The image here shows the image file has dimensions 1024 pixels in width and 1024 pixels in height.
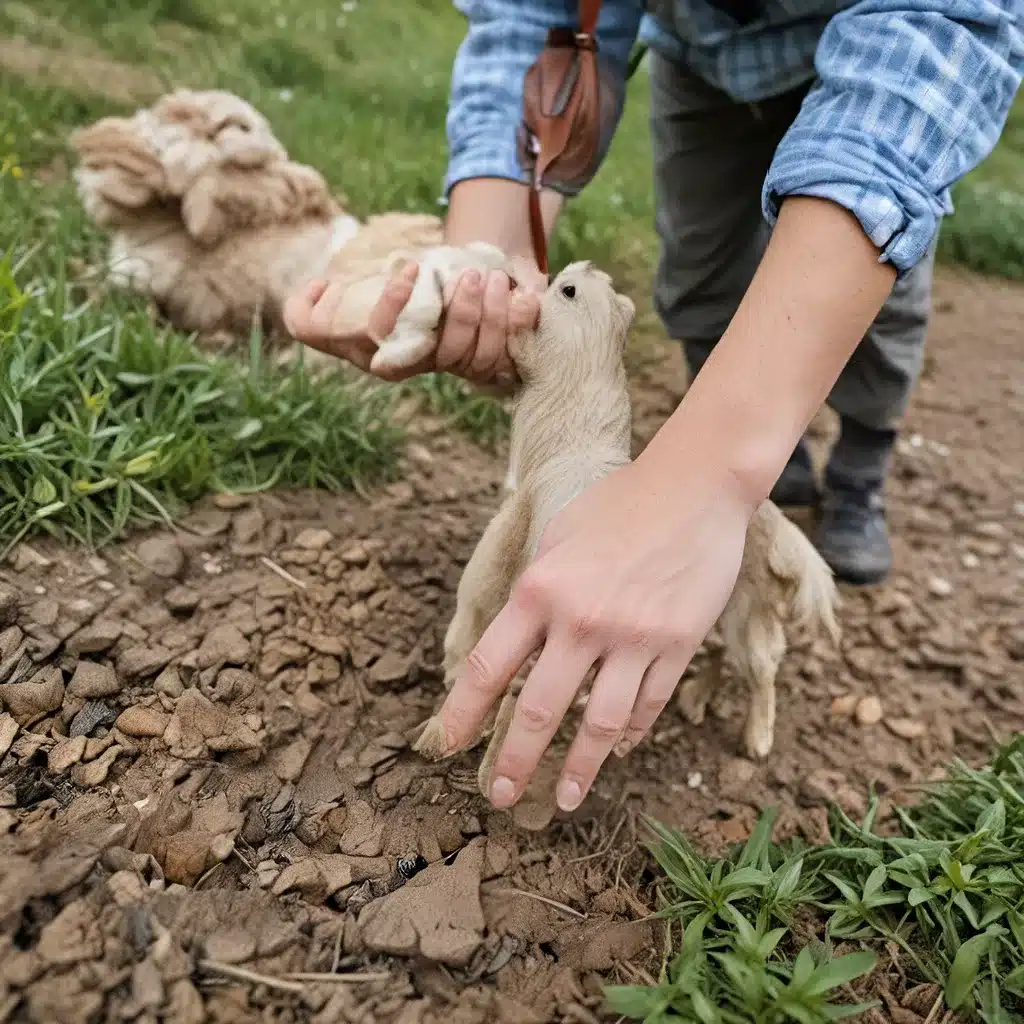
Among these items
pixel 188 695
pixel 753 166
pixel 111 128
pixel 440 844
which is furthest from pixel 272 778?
pixel 111 128

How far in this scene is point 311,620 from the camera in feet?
6.66

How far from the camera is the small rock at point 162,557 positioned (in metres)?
2.03

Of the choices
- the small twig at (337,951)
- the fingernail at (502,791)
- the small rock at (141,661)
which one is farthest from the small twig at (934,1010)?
the small rock at (141,661)

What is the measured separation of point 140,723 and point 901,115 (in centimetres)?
156

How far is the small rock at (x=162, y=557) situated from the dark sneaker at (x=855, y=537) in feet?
5.90

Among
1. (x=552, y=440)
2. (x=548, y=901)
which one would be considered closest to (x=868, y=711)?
(x=548, y=901)

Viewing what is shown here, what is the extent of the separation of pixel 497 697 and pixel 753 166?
180 centimetres

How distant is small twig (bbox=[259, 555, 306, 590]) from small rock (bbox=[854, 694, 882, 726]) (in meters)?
1.39

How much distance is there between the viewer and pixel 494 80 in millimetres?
2021

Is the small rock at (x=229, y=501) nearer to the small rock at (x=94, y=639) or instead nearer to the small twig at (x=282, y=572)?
the small twig at (x=282, y=572)

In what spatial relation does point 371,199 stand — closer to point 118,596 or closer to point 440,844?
point 118,596

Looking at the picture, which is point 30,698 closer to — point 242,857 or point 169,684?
point 169,684

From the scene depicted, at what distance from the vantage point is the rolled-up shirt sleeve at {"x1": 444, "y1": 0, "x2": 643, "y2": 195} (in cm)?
198

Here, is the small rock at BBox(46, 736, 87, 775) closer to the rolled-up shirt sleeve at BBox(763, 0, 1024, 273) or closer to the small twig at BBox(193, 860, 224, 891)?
the small twig at BBox(193, 860, 224, 891)
